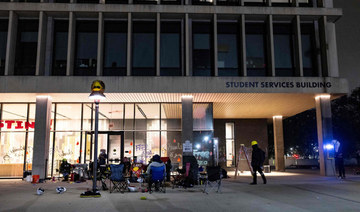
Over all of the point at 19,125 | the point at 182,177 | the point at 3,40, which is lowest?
the point at 182,177

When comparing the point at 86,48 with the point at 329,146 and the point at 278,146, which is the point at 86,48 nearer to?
the point at 329,146

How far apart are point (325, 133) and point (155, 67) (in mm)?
10144

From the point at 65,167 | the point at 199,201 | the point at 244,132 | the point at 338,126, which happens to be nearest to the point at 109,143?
the point at 65,167

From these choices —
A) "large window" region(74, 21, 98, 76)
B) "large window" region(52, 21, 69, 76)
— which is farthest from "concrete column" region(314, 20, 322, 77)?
"large window" region(52, 21, 69, 76)

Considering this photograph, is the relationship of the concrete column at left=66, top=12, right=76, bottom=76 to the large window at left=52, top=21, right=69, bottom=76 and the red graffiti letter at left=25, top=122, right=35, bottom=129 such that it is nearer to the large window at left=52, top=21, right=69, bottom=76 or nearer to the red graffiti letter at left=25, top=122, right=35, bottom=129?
the large window at left=52, top=21, right=69, bottom=76

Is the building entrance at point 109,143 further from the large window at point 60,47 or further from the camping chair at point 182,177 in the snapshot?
the camping chair at point 182,177

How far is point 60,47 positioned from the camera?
19.1 metres

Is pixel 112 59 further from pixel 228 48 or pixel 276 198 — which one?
pixel 276 198

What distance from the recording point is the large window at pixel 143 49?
19.2 metres

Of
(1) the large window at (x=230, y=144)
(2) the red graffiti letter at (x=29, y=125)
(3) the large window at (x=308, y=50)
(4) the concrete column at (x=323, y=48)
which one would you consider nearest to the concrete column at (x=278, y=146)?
(1) the large window at (x=230, y=144)

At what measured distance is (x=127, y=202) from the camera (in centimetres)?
945

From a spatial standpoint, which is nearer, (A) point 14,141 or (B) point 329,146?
(B) point 329,146

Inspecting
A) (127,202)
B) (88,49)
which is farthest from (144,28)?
(127,202)

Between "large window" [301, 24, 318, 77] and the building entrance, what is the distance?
11578 mm
